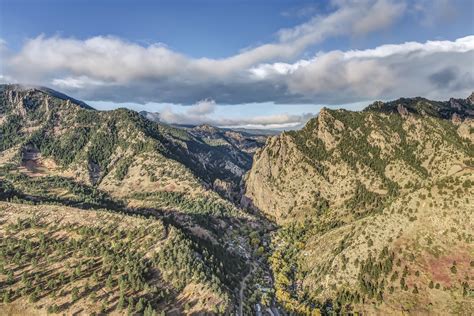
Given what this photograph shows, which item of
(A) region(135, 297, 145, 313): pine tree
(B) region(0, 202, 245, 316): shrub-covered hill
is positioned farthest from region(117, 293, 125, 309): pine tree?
(A) region(135, 297, 145, 313): pine tree

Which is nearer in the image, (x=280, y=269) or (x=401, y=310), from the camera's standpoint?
(x=401, y=310)

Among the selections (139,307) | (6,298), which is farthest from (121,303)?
(6,298)

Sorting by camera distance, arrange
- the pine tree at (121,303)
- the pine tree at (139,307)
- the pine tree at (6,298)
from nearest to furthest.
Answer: the pine tree at (139,307)
the pine tree at (121,303)
the pine tree at (6,298)

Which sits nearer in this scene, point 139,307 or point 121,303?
point 139,307

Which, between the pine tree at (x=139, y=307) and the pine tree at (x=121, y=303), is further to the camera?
the pine tree at (x=121, y=303)

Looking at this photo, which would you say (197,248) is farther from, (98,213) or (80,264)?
(98,213)

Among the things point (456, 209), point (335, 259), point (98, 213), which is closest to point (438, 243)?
point (456, 209)

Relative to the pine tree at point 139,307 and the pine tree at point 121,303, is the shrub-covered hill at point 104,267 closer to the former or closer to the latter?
the pine tree at point 139,307

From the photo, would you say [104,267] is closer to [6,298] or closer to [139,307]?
[139,307]

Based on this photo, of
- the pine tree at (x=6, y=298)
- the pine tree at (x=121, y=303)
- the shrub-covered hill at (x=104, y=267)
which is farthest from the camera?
the shrub-covered hill at (x=104, y=267)

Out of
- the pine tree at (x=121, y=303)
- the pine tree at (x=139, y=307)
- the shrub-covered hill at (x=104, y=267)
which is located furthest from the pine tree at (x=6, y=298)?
the pine tree at (x=139, y=307)

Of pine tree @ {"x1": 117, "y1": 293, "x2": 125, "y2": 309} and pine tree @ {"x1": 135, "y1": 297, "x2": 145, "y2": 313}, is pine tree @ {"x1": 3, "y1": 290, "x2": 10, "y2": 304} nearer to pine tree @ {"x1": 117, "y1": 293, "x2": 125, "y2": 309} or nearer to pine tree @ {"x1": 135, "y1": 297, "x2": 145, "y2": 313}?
pine tree @ {"x1": 117, "y1": 293, "x2": 125, "y2": 309}
